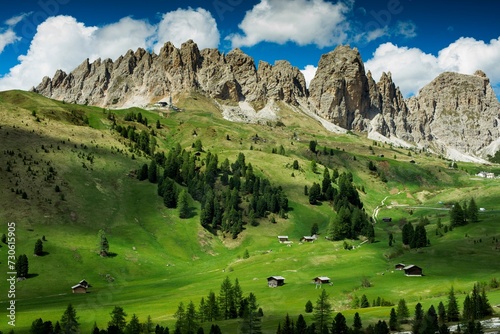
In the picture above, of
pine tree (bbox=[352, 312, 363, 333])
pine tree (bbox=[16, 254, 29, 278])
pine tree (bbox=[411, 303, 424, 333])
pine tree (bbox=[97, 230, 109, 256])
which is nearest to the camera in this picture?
pine tree (bbox=[411, 303, 424, 333])

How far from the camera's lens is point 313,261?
477 feet

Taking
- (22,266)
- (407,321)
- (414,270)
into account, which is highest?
(22,266)

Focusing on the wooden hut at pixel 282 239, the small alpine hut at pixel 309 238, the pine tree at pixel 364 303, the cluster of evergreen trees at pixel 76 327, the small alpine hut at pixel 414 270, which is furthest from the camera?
the wooden hut at pixel 282 239

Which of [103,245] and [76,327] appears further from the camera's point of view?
[103,245]

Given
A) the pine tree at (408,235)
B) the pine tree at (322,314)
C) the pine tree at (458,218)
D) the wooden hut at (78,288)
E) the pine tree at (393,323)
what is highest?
the pine tree at (458,218)

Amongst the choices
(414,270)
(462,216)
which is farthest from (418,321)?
(462,216)

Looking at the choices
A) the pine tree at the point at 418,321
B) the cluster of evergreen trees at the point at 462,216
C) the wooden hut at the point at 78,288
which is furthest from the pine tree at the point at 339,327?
the cluster of evergreen trees at the point at 462,216

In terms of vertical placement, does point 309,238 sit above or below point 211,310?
above

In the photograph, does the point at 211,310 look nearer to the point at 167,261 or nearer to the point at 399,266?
the point at 399,266

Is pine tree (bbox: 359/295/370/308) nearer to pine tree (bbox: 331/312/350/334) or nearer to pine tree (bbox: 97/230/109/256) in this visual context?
pine tree (bbox: 331/312/350/334)

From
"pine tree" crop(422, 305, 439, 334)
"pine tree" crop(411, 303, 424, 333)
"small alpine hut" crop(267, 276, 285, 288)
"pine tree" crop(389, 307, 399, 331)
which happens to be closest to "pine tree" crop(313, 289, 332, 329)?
"pine tree" crop(389, 307, 399, 331)

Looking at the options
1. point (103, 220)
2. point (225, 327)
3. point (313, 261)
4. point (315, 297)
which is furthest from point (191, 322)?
point (103, 220)

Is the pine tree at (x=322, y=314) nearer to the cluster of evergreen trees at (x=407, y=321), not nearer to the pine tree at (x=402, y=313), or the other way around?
Result: the cluster of evergreen trees at (x=407, y=321)

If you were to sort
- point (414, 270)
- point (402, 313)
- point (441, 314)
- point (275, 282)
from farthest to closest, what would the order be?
point (414, 270) → point (275, 282) → point (402, 313) → point (441, 314)
